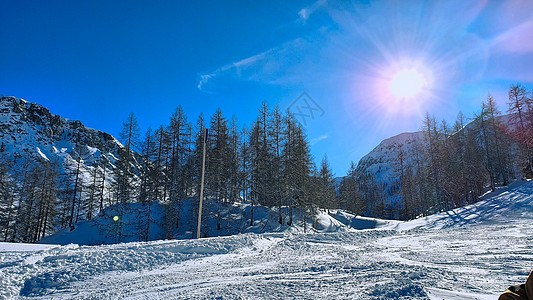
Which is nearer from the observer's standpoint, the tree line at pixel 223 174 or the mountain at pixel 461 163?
the tree line at pixel 223 174

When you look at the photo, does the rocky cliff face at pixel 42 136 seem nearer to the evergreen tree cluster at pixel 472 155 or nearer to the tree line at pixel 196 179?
the tree line at pixel 196 179

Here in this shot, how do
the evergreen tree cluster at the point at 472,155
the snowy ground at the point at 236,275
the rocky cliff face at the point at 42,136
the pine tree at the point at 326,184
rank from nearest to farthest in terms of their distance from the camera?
the snowy ground at the point at 236,275
the evergreen tree cluster at the point at 472,155
the pine tree at the point at 326,184
the rocky cliff face at the point at 42,136

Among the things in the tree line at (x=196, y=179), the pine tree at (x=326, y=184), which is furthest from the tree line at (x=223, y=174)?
the pine tree at (x=326, y=184)

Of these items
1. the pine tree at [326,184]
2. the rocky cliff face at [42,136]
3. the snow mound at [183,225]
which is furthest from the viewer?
the rocky cliff face at [42,136]

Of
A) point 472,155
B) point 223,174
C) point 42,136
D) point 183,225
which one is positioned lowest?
point 183,225

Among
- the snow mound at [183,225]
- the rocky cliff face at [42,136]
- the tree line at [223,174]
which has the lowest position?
the snow mound at [183,225]

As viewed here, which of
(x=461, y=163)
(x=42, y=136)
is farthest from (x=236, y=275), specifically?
(x=42, y=136)

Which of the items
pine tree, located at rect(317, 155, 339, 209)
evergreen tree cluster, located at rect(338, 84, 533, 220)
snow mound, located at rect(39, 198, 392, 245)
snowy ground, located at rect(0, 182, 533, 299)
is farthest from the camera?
pine tree, located at rect(317, 155, 339, 209)

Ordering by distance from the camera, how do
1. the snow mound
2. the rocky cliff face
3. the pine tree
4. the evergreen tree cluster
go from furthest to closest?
the rocky cliff face → the pine tree → the evergreen tree cluster → the snow mound

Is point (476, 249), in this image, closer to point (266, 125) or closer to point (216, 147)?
point (266, 125)

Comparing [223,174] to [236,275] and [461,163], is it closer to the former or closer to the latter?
[236,275]

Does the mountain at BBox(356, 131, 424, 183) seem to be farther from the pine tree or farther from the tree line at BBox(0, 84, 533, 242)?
the tree line at BBox(0, 84, 533, 242)

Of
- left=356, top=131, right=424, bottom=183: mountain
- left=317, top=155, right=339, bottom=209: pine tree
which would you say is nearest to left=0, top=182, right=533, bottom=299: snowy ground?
left=317, top=155, right=339, bottom=209: pine tree

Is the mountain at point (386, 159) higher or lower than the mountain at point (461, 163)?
higher
